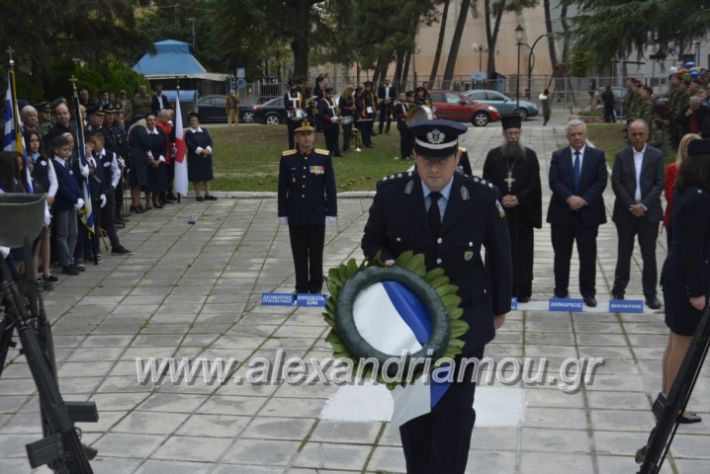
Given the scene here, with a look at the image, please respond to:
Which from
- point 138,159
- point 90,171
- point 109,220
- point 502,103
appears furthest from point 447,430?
point 502,103

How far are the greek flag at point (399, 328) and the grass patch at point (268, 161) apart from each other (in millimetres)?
14775

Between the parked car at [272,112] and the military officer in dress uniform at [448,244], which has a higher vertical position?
the military officer in dress uniform at [448,244]

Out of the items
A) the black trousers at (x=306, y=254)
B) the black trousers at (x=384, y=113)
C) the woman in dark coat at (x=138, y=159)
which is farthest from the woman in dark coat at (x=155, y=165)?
the black trousers at (x=384, y=113)

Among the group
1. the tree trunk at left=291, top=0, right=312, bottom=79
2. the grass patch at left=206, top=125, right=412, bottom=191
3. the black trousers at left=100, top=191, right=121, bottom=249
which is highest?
the tree trunk at left=291, top=0, right=312, bottom=79

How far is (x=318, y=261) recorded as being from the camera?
11406 mm

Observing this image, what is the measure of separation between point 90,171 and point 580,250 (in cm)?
700

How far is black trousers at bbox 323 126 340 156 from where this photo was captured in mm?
26547

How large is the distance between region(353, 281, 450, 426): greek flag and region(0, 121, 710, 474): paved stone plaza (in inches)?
21.0

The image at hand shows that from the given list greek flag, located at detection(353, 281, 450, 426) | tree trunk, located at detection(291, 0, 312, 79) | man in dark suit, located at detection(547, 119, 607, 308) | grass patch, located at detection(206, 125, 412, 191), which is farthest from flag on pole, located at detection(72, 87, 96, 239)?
tree trunk, located at detection(291, 0, 312, 79)

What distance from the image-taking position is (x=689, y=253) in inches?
255

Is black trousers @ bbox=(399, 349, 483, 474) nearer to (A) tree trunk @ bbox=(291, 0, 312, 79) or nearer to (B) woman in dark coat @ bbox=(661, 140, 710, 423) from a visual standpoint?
(B) woman in dark coat @ bbox=(661, 140, 710, 423)

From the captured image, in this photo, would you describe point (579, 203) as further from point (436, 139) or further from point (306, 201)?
point (436, 139)

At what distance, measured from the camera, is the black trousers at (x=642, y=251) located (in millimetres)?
10555

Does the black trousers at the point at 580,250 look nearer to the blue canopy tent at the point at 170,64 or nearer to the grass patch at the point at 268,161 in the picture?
the grass patch at the point at 268,161
